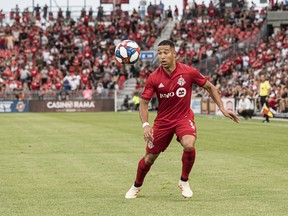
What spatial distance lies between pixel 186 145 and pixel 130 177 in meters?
3.14

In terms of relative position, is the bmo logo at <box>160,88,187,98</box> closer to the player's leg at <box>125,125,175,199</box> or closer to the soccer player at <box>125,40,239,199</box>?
the soccer player at <box>125,40,239,199</box>

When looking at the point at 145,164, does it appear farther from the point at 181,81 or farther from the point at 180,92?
the point at 181,81

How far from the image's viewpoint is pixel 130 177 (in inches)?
530

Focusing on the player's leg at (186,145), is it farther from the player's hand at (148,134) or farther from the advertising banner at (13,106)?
the advertising banner at (13,106)

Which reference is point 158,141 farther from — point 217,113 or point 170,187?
point 217,113

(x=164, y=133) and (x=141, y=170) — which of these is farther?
(x=141, y=170)

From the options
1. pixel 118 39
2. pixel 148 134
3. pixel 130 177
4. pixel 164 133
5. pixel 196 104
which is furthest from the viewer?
pixel 118 39

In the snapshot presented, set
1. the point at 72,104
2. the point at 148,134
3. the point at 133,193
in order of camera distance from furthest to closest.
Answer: the point at 72,104, the point at 133,193, the point at 148,134

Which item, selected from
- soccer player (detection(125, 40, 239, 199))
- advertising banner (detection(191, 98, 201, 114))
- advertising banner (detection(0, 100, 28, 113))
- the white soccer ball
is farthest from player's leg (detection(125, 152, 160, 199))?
advertising banner (detection(0, 100, 28, 113))

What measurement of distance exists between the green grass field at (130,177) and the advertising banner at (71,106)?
1142 inches

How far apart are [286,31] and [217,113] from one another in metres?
10.4

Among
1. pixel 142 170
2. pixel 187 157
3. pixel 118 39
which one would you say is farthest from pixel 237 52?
pixel 187 157

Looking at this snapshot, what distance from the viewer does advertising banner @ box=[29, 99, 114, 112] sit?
53.2 m

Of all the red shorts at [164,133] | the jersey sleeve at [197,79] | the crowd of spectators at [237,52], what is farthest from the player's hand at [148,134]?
the crowd of spectators at [237,52]
